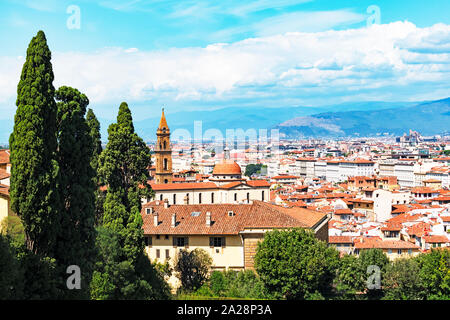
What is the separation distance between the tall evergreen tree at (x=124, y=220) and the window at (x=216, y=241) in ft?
19.7

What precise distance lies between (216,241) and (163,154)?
27780 mm

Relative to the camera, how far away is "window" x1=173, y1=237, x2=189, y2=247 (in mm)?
25094

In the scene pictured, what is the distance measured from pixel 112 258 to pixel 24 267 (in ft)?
18.9

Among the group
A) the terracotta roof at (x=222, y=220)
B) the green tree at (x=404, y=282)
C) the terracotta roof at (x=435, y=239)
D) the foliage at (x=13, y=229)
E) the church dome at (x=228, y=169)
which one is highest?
the church dome at (x=228, y=169)

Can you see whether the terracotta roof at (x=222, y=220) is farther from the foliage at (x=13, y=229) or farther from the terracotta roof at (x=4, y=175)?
the foliage at (x=13, y=229)

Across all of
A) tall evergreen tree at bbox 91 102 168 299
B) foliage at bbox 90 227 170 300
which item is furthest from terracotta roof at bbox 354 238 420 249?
foliage at bbox 90 227 170 300

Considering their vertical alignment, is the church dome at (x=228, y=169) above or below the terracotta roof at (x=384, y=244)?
above

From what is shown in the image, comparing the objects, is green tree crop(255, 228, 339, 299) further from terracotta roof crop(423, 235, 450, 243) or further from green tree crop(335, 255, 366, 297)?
terracotta roof crop(423, 235, 450, 243)

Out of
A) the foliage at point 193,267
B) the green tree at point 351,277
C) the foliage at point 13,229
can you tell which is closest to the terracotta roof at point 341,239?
the green tree at point 351,277

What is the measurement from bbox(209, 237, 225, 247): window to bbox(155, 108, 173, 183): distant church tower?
27.5m

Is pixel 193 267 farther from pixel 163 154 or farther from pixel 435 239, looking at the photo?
pixel 163 154

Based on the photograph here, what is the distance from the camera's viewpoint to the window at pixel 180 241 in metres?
25.1

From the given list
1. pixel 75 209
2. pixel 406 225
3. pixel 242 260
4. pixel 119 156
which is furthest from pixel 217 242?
pixel 406 225

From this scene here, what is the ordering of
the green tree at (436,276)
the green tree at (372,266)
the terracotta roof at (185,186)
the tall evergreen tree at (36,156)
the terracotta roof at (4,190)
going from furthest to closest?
the terracotta roof at (185,186) → the green tree at (372,266) → the green tree at (436,276) → the terracotta roof at (4,190) → the tall evergreen tree at (36,156)
